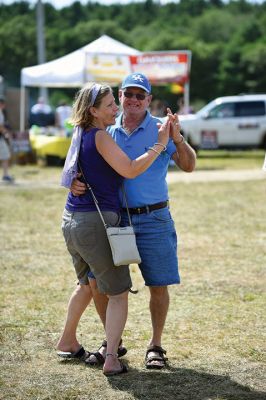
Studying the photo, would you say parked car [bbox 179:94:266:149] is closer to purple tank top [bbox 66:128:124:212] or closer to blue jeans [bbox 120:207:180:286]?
blue jeans [bbox 120:207:180:286]

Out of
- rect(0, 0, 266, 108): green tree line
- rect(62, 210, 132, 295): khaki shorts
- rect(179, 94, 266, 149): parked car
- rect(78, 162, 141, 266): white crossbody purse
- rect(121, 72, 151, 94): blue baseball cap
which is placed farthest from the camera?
rect(0, 0, 266, 108): green tree line

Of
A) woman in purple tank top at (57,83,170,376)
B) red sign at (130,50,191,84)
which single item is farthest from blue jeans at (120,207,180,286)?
red sign at (130,50,191,84)

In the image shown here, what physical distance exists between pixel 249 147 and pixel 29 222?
50.8ft

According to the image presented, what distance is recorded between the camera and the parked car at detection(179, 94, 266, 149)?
25.5 m

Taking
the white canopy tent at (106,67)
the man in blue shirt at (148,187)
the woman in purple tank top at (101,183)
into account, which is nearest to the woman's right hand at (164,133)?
the woman in purple tank top at (101,183)

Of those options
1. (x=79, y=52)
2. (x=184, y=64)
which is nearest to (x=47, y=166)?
(x=79, y=52)

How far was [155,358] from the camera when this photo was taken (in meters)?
5.21

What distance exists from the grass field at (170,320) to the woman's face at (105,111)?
1.55 m

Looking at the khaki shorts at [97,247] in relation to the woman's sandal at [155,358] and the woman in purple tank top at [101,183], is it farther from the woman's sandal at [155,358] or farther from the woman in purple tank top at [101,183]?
the woman's sandal at [155,358]

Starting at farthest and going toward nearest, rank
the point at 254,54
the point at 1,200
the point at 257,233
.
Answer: the point at 254,54 → the point at 1,200 → the point at 257,233

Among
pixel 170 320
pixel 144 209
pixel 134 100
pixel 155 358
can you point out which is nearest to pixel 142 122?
pixel 134 100

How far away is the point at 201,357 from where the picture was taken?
544 cm

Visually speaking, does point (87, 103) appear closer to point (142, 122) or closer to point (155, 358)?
point (142, 122)

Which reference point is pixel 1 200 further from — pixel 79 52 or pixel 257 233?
pixel 79 52
